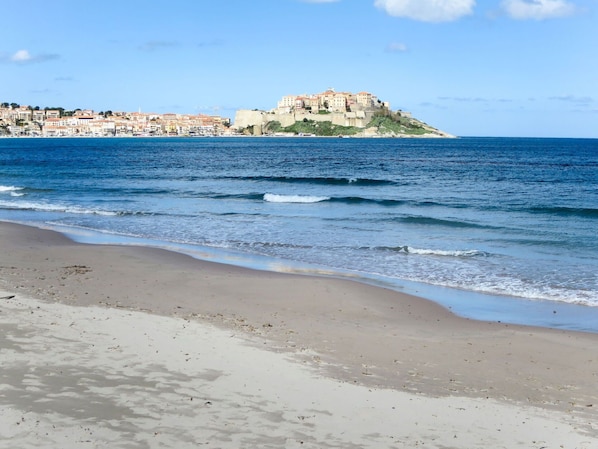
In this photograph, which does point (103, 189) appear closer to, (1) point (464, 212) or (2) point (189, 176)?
(2) point (189, 176)

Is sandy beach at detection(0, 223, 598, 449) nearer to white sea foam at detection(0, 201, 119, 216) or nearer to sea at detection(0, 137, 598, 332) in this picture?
sea at detection(0, 137, 598, 332)

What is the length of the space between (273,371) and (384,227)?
699 inches

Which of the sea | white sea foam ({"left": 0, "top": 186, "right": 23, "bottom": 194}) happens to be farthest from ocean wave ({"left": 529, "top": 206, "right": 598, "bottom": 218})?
white sea foam ({"left": 0, "top": 186, "right": 23, "bottom": 194})

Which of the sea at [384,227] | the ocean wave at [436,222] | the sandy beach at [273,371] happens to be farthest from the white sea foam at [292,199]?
the sandy beach at [273,371]

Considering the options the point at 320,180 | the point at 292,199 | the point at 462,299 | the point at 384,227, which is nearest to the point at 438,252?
the point at 462,299

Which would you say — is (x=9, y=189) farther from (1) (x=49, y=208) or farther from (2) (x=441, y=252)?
(2) (x=441, y=252)

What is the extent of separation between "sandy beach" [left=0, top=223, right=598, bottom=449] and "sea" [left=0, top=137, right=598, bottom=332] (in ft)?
7.66

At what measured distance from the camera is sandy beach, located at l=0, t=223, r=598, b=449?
6.32 meters

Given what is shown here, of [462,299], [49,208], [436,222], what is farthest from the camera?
[49,208]

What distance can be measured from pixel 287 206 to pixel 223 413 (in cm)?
2646

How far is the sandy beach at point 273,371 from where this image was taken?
632cm

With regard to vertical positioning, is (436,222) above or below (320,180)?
below

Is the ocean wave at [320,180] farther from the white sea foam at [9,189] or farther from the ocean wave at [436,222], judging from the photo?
the ocean wave at [436,222]

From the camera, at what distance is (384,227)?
25406 millimetres
